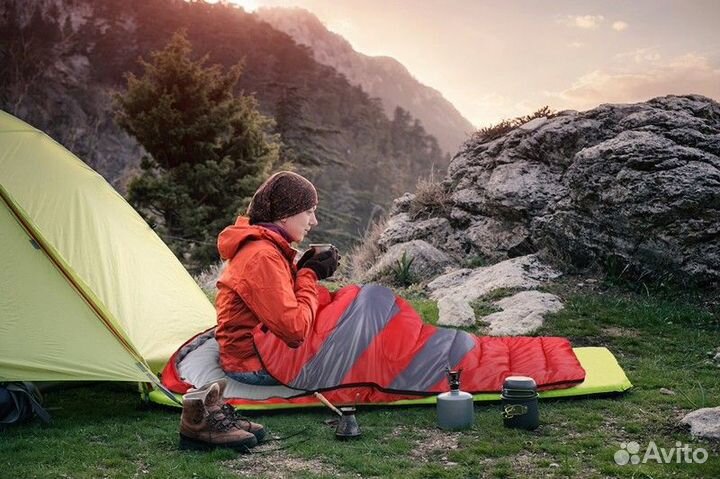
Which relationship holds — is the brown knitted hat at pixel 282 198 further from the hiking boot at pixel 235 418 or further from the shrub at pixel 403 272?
the shrub at pixel 403 272

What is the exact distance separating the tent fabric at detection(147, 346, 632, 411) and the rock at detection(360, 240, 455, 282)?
14.8 feet

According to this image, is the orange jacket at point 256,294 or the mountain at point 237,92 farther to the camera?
the mountain at point 237,92

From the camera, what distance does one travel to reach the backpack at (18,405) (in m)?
3.52

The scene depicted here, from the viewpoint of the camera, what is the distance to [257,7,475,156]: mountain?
208 ft

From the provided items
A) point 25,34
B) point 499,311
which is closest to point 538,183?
point 499,311

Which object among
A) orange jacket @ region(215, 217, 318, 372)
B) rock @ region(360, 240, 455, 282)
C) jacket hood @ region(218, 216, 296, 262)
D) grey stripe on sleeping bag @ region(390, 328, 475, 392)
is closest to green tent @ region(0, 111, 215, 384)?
orange jacket @ region(215, 217, 318, 372)

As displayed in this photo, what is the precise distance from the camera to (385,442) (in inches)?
129

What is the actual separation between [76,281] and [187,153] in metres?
12.9

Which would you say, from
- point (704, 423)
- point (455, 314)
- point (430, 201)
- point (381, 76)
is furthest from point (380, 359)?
point (381, 76)

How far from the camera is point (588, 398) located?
3.96 metres

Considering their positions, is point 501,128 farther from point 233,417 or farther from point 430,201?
point 233,417

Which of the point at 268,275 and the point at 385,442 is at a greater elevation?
the point at 268,275

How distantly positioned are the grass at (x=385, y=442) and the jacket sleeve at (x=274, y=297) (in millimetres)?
553

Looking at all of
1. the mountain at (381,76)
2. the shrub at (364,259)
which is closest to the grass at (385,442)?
the shrub at (364,259)
